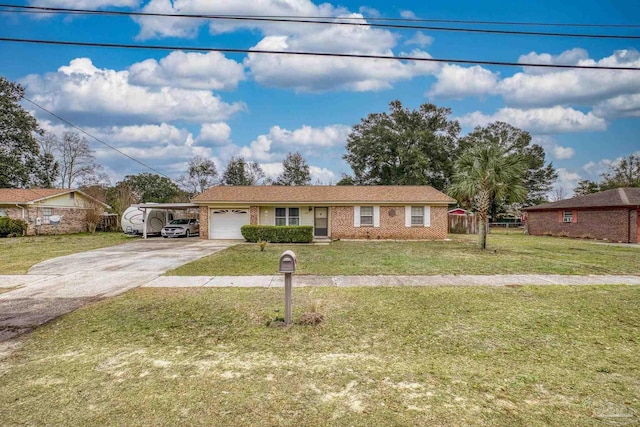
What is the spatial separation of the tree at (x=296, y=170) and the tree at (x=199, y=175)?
31.4 ft

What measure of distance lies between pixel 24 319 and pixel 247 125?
23.6 m

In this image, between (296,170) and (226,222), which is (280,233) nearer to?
(226,222)

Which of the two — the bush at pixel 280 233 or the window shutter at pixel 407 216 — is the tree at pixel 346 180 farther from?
the bush at pixel 280 233

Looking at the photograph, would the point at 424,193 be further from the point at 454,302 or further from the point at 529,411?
the point at 529,411

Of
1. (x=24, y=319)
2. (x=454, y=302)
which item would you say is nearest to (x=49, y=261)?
(x=24, y=319)

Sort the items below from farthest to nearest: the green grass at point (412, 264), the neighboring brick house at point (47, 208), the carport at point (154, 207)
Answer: the neighboring brick house at point (47, 208), the carport at point (154, 207), the green grass at point (412, 264)

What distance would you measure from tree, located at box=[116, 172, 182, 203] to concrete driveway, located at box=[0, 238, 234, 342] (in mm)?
36864

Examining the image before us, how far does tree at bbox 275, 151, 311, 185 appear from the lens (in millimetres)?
45688

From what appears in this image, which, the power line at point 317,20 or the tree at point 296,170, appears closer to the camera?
the power line at point 317,20

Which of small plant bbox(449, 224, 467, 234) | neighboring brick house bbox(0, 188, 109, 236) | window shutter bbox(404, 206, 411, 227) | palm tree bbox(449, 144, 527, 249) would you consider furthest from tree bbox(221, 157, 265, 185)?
palm tree bbox(449, 144, 527, 249)

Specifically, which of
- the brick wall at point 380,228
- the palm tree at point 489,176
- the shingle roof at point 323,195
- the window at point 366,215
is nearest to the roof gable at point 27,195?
the shingle roof at point 323,195

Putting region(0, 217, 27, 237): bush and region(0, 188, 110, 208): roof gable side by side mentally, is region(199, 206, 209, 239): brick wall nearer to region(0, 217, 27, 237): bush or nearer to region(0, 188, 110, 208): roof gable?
region(0, 188, 110, 208): roof gable

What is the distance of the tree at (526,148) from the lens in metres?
→ 42.4

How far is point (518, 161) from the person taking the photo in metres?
15.0
